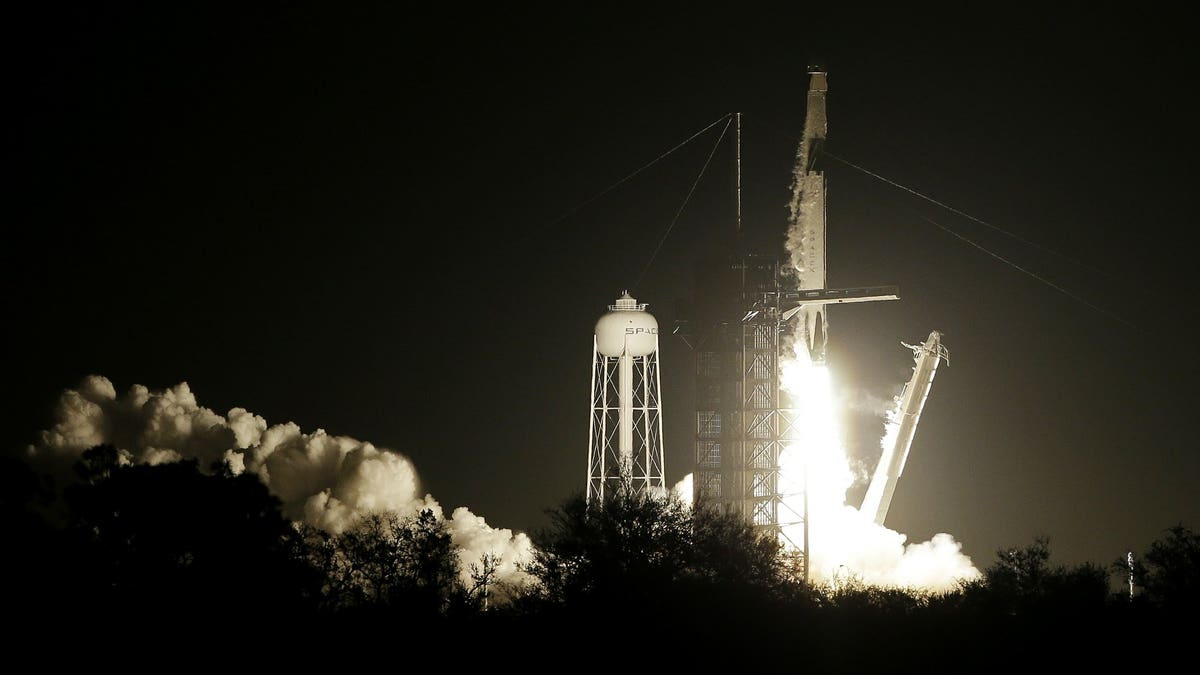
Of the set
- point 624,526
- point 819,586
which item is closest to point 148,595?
point 624,526

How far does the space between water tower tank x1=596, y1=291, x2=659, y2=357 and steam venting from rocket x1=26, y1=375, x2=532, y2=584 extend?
10.2m

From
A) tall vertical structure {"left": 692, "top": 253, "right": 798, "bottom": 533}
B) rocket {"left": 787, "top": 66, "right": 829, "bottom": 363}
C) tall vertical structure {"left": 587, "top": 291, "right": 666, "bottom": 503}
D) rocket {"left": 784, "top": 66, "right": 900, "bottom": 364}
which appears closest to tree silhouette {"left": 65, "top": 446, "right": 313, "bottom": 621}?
tall vertical structure {"left": 587, "top": 291, "right": 666, "bottom": 503}

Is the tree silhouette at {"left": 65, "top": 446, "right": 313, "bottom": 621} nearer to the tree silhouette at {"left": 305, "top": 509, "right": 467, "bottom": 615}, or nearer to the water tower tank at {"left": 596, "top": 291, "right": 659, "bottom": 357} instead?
the tree silhouette at {"left": 305, "top": 509, "right": 467, "bottom": 615}

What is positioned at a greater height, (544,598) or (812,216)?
(812,216)

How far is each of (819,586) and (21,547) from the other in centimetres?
2378

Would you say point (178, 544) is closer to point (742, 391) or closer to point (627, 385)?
point (742, 391)

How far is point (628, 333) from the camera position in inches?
2228

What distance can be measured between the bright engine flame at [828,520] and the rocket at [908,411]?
0.61 m

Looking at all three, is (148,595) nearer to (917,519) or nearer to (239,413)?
(239,413)

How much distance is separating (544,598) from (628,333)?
821 inches

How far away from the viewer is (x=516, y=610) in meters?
35.9

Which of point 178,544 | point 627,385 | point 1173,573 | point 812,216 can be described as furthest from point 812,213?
point 178,544

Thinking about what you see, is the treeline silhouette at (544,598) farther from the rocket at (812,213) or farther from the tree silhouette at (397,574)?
the rocket at (812,213)

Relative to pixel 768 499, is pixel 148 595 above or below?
below
